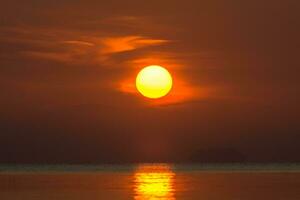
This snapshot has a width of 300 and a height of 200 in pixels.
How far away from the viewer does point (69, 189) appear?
2198cm

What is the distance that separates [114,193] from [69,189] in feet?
6.68

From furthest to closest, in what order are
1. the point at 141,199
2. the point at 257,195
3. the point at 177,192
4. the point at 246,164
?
the point at 246,164
the point at 177,192
the point at 257,195
the point at 141,199

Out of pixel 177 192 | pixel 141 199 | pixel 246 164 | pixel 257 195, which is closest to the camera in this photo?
pixel 141 199

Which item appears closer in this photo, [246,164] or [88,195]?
[88,195]

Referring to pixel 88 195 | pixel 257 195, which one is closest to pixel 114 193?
pixel 88 195

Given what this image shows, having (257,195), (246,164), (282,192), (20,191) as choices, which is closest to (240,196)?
(257,195)

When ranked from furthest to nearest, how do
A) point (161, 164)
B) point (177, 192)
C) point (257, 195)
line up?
point (161, 164)
point (177, 192)
point (257, 195)

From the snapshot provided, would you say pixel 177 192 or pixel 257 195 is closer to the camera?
pixel 257 195

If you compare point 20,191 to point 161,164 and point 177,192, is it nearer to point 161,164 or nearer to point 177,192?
point 177,192

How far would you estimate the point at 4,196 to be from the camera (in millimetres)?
19516

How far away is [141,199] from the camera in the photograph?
18.4m

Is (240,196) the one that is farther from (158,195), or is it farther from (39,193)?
(39,193)

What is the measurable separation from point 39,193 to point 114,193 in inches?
91.7

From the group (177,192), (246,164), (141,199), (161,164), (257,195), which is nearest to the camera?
(141,199)
